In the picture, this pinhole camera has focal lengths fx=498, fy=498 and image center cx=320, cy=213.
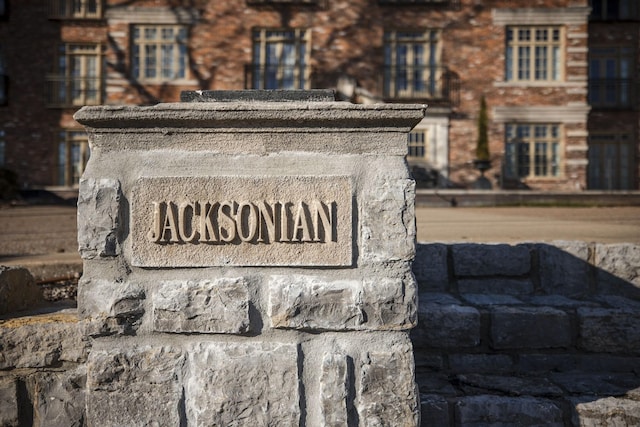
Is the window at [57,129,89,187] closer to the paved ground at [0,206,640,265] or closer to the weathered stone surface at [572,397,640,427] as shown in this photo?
the paved ground at [0,206,640,265]

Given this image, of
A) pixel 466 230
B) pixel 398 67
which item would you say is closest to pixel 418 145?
pixel 398 67

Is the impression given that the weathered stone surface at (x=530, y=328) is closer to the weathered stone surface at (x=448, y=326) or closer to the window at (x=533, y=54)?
the weathered stone surface at (x=448, y=326)

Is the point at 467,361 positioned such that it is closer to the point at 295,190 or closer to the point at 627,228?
the point at 295,190

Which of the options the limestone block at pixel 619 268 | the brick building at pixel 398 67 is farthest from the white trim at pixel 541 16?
the limestone block at pixel 619 268

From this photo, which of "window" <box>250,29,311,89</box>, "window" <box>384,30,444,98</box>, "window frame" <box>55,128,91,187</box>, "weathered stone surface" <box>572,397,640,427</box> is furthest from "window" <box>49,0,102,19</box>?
"weathered stone surface" <box>572,397,640,427</box>

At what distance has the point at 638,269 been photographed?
2.86m

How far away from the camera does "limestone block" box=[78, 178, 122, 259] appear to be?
1596 millimetres

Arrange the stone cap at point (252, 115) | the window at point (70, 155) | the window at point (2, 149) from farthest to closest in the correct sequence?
1. the window at point (2, 149)
2. the window at point (70, 155)
3. the stone cap at point (252, 115)

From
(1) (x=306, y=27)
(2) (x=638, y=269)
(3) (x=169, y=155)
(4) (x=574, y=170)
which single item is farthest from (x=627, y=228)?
(1) (x=306, y=27)

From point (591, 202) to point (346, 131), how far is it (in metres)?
12.3

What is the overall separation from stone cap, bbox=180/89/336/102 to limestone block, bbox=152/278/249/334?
0.62 m

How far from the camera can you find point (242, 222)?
63.7 inches

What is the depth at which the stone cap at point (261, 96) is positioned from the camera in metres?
1.70

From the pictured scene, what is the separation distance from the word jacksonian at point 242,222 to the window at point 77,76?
53.5ft
